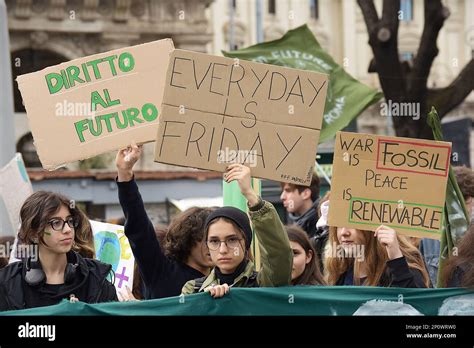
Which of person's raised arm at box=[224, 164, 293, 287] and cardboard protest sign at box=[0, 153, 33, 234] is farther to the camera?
cardboard protest sign at box=[0, 153, 33, 234]

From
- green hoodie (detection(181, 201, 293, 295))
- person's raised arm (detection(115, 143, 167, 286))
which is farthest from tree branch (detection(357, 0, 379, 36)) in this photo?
green hoodie (detection(181, 201, 293, 295))

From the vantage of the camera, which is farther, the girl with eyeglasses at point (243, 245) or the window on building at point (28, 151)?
the window on building at point (28, 151)

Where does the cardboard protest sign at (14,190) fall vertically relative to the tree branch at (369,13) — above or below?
below

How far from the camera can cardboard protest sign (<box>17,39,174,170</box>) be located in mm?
6172

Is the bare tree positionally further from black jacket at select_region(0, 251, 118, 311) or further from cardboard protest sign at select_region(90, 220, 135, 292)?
black jacket at select_region(0, 251, 118, 311)

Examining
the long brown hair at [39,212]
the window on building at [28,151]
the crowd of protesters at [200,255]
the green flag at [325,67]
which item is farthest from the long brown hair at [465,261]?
the window on building at [28,151]

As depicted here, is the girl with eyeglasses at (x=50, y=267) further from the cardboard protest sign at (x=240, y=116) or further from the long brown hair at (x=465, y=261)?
the long brown hair at (x=465, y=261)

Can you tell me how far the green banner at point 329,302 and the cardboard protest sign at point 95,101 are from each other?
90 cm

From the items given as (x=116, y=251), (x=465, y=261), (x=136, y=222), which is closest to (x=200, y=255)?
(x=136, y=222)

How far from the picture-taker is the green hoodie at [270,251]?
18.2 ft

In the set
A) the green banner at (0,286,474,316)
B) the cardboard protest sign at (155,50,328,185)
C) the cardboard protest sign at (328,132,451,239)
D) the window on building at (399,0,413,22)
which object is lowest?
the green banner at (0,286,474,316)

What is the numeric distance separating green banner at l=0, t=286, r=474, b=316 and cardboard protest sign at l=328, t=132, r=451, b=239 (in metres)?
0.37

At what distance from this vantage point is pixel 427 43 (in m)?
14.2
